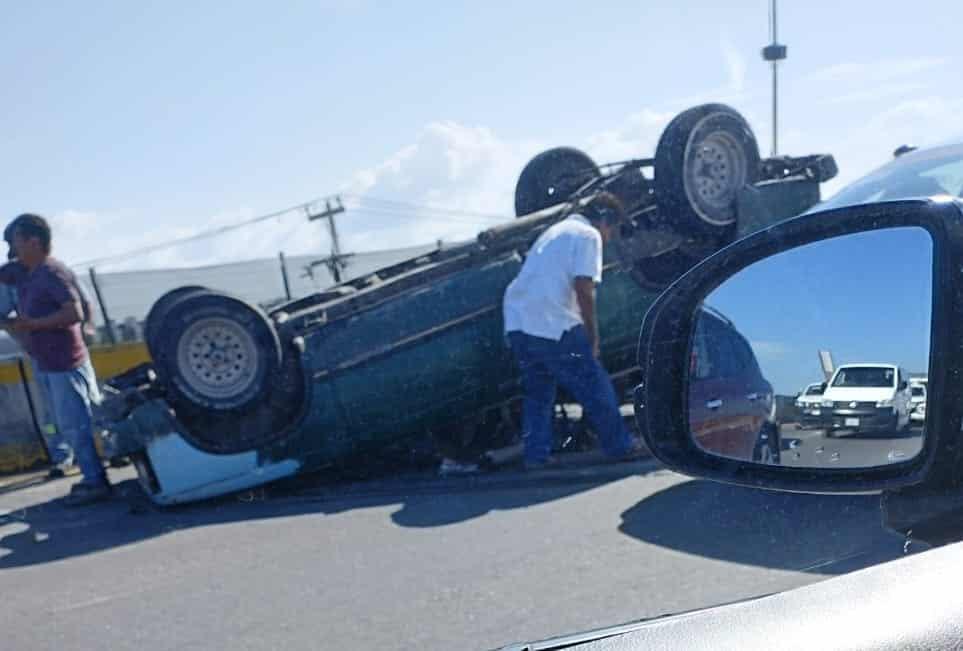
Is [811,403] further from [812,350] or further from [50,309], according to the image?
[50,309]

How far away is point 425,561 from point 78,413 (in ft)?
9.59

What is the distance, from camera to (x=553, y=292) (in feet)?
16.3

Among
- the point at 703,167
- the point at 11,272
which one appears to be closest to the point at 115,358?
the point at 11,272

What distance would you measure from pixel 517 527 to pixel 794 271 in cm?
274

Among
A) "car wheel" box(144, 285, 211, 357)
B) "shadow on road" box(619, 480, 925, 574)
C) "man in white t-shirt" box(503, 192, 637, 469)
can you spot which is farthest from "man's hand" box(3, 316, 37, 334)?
"shadow on road" box(619, 480, 925, 574)

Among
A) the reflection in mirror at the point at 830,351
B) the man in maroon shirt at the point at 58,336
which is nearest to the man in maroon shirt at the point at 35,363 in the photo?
the man in maroon shirt at the point at 58,336

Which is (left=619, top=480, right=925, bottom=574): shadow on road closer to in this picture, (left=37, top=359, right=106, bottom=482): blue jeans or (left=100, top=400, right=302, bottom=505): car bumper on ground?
(left=100, top=400, right=302, bottom=505): car bumper on ground

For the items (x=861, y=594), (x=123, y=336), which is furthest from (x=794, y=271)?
(x=123, y=336)

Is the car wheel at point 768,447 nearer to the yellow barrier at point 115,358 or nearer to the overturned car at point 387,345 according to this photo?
the overturned car at point 387,345

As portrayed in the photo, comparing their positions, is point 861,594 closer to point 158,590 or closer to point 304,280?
point 158,590

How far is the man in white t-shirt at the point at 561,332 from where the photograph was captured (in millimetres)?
4988

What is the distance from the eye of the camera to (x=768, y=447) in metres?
1.60

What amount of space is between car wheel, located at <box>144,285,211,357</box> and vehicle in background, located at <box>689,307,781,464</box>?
392cm

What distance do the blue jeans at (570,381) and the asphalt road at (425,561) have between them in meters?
0.23
